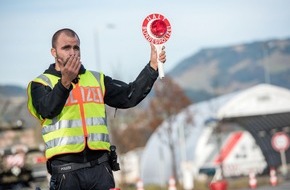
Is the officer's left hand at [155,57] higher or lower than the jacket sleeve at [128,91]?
higher

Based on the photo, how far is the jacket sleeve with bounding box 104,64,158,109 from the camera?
26.4 ft

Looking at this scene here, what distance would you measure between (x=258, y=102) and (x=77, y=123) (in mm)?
67252

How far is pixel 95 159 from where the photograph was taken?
7.86m

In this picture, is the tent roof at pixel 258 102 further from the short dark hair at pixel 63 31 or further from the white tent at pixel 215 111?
the short dark hair at pixel 63 31

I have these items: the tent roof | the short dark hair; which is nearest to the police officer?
the short dark hair

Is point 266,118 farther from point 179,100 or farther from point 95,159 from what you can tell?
point 95,159

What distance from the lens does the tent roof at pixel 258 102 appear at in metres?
71.6

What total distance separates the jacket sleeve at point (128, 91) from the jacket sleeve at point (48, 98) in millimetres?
623

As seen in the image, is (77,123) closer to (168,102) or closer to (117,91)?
(117,91)

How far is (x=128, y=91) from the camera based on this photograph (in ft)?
26.7

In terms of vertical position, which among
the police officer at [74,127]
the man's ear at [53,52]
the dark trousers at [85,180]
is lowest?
the dark trousers at [85,180]

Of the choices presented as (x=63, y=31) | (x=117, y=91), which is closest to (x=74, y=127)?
(x=117, y=91)

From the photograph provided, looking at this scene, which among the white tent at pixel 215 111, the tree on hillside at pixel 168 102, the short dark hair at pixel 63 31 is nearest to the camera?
the short dark hair at pixel 63 31

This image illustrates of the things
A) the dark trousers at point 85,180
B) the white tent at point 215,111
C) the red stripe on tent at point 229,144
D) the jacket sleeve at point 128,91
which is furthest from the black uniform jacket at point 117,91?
the white tent at point 215,111
